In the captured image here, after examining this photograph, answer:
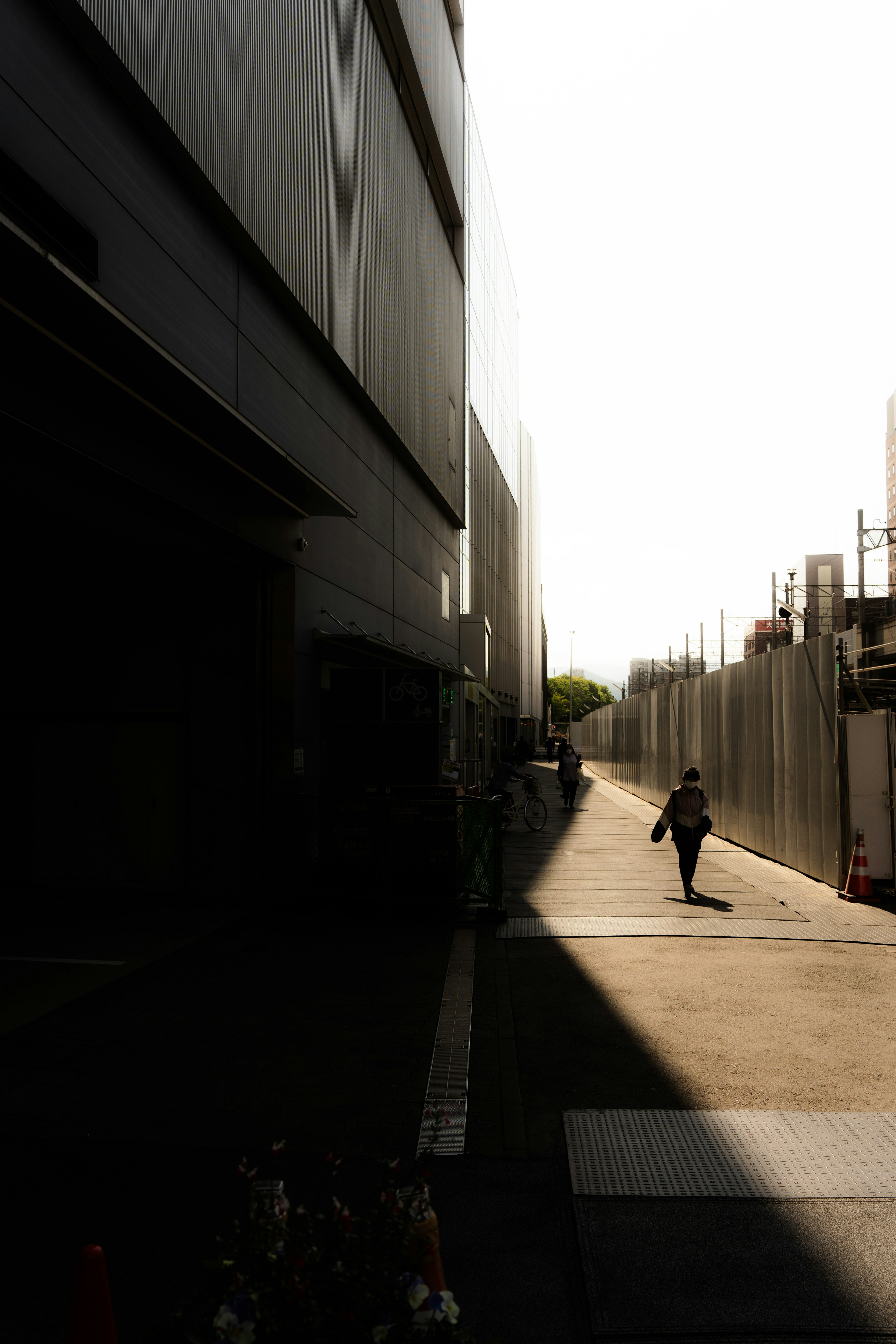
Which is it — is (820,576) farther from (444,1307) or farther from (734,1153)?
(444,1307)

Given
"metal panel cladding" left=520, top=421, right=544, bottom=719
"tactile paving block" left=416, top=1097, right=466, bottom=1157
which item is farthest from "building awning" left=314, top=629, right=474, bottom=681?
"metal panel cladding" left=520, top=421, right=544, bottom=719

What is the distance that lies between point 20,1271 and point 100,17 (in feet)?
28.0

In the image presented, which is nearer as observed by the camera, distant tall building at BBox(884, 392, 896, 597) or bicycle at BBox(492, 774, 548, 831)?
bicycle at BBox(492, 774, 548, 831)

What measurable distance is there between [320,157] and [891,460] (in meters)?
100

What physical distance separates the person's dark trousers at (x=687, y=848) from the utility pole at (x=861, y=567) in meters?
20.0

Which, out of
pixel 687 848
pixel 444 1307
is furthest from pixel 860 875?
pixel 444 1307

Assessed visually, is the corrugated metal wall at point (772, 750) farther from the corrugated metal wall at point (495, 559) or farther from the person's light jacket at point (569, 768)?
the corrugated metal wall at point (495, 559)

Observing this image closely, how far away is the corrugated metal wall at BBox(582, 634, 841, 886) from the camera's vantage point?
11141 mm

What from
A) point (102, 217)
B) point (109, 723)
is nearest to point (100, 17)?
point (102, 217)

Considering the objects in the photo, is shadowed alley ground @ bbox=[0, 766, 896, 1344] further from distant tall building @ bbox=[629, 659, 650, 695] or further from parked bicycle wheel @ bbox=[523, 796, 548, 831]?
distant tall building @ bbox=[629, 659, 650, 695]

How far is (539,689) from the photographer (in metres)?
105

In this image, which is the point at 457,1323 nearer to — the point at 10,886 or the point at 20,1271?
the point at 20,1271

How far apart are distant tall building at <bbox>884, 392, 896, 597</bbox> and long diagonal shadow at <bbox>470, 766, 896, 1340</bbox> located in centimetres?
10151

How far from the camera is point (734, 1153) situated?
4363 mm
